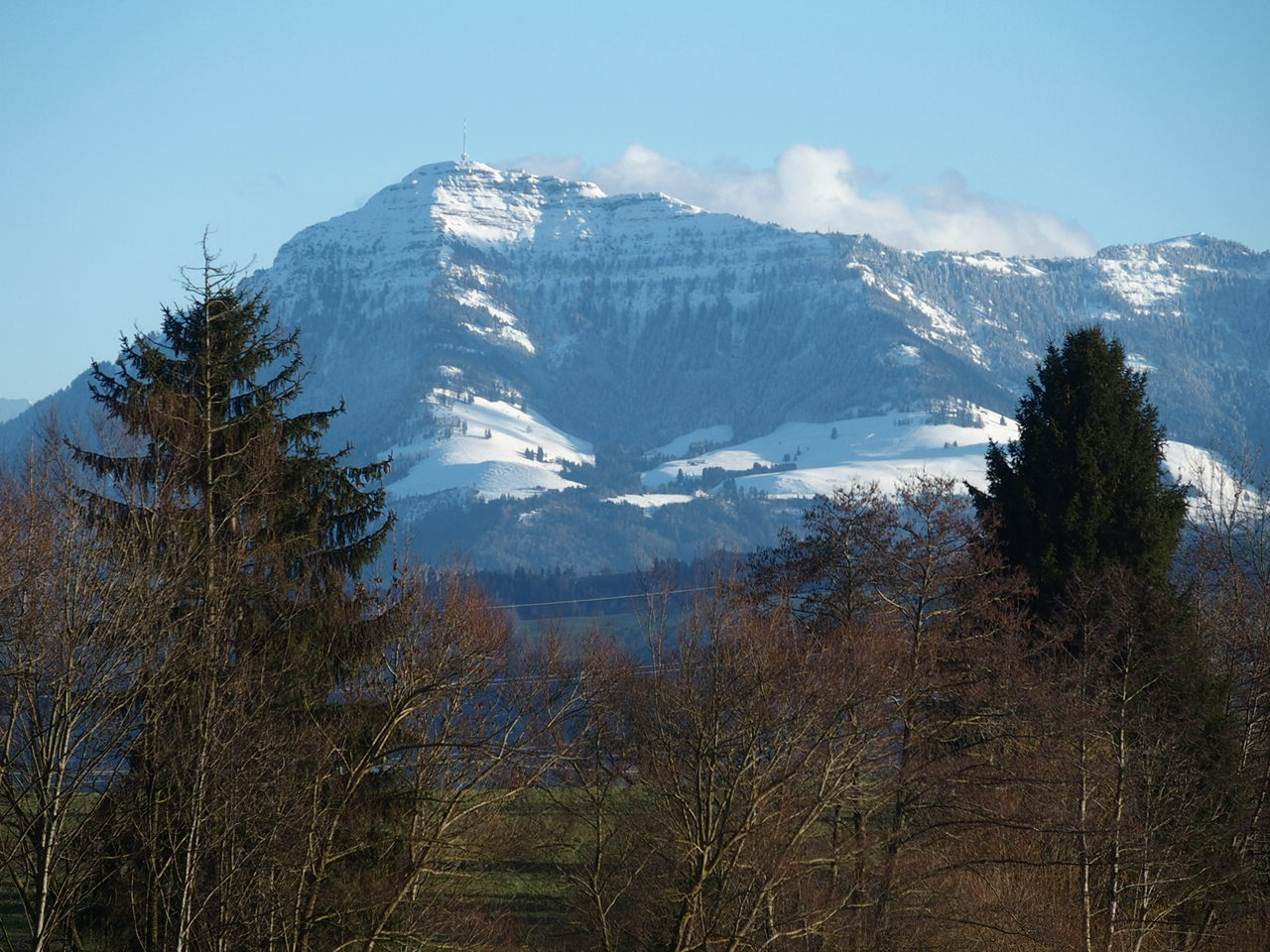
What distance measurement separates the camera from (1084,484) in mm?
50906

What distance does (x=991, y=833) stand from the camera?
133 feet

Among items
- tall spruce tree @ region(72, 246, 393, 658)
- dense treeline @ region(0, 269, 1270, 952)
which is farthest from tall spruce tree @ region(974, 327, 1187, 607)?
tall spruce tree @ region(72, 246, 393, 658)

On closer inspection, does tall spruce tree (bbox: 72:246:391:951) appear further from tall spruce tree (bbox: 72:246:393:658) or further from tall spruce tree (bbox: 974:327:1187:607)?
tall spruce tree (bbox: 974:327:1187:607)

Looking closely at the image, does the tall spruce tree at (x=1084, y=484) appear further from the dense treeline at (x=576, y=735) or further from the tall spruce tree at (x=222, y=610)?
the tall spruce tree at (x=222, y=610)

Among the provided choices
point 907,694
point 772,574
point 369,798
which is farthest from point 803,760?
point 772,574

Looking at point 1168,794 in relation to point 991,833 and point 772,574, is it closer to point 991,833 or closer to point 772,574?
point 991,833

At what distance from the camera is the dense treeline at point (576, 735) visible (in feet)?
83.7

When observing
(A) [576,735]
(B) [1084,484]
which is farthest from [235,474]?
(B) [1084,484]

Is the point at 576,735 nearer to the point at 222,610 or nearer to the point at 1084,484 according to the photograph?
the point at 222,610

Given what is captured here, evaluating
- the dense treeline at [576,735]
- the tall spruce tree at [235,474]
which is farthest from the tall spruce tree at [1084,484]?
the tall spruce tree at [235,474]

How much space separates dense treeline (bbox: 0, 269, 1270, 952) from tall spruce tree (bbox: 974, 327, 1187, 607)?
200mm

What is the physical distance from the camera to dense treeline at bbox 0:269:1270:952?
83.7 feet

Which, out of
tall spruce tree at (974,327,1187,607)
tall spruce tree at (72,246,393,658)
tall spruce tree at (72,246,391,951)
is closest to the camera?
tall spruce tree at (72,246,391,951)

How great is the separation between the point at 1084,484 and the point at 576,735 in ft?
68.3
